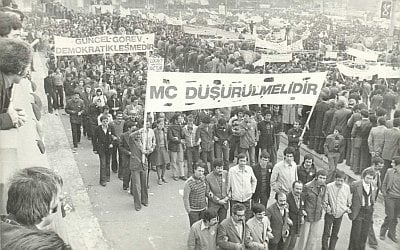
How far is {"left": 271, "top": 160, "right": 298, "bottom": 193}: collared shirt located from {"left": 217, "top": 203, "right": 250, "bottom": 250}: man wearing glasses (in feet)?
3.30

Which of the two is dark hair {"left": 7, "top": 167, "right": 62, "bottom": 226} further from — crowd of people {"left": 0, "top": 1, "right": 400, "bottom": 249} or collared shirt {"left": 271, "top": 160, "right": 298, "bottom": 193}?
collared shirt {"left": 271, "top": 160, "right": 298, "bottom": 193}

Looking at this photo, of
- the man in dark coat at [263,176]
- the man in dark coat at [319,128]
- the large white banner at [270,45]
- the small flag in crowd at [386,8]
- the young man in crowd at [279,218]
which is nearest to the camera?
the young man in crowd at [279,218]

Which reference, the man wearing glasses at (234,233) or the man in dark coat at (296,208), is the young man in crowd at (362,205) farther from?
the man wearing glasses at (234,233)

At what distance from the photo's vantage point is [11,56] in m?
2.31

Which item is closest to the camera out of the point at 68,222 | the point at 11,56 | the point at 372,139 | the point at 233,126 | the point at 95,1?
the point at 11,56

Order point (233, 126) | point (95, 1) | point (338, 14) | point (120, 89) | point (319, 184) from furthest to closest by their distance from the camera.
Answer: point (338, 14) < point (95, 1) < point (120, 89) < point (233, 126) < point (319, 184)

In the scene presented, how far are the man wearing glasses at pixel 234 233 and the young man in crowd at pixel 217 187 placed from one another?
0.79 meters

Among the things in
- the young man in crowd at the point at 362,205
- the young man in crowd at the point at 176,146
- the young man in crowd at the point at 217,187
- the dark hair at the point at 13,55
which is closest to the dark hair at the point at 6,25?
the dark hair at the point at 13,55

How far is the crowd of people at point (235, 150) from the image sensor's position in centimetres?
453

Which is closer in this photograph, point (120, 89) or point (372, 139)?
point (372, 139)

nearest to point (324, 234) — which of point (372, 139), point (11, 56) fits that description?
point (372, 139)

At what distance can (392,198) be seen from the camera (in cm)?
553

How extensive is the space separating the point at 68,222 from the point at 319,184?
2.79m

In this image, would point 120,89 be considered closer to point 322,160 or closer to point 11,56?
point 322,160
